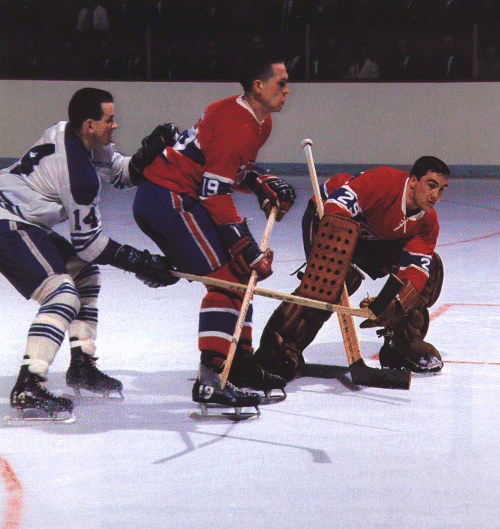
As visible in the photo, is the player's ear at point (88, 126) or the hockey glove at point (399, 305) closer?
the player's ear at point (88, 126)

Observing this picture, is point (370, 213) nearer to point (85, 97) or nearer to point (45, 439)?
point (85, 97)

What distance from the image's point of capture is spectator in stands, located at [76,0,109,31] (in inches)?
496

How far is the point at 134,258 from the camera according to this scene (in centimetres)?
374

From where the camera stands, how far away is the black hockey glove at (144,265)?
373 cm

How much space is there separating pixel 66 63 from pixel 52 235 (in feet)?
29.4

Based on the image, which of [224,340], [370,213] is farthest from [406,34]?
[224,340]

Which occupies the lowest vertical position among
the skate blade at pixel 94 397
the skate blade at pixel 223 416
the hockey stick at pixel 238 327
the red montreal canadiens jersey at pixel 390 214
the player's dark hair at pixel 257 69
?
the skate blade at pixel 223 416

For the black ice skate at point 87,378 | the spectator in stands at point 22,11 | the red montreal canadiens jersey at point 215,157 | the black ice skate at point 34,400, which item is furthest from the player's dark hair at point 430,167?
the spectator in stands at point 22,11

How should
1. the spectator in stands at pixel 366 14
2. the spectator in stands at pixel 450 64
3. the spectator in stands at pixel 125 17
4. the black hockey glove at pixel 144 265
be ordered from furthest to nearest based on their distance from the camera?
the spectator in stands at pixel 125 17
the spectator in stands at pixel 366 14
the spectator in stands at pixel 450 64
the black hockey glove at pixel 144 265

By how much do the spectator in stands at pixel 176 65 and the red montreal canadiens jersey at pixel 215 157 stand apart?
8334 mm

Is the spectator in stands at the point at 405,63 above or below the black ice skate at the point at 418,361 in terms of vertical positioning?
above

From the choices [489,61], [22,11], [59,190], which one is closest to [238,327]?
[59,190]

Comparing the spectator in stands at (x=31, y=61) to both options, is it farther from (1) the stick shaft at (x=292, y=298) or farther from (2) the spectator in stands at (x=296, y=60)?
(1) the stick shaft at (x=292, y=298)

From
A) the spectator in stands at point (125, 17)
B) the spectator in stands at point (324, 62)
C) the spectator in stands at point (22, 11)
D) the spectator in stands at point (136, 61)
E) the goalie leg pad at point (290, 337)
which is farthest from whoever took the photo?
the spectator in stands at point (22, 11)
